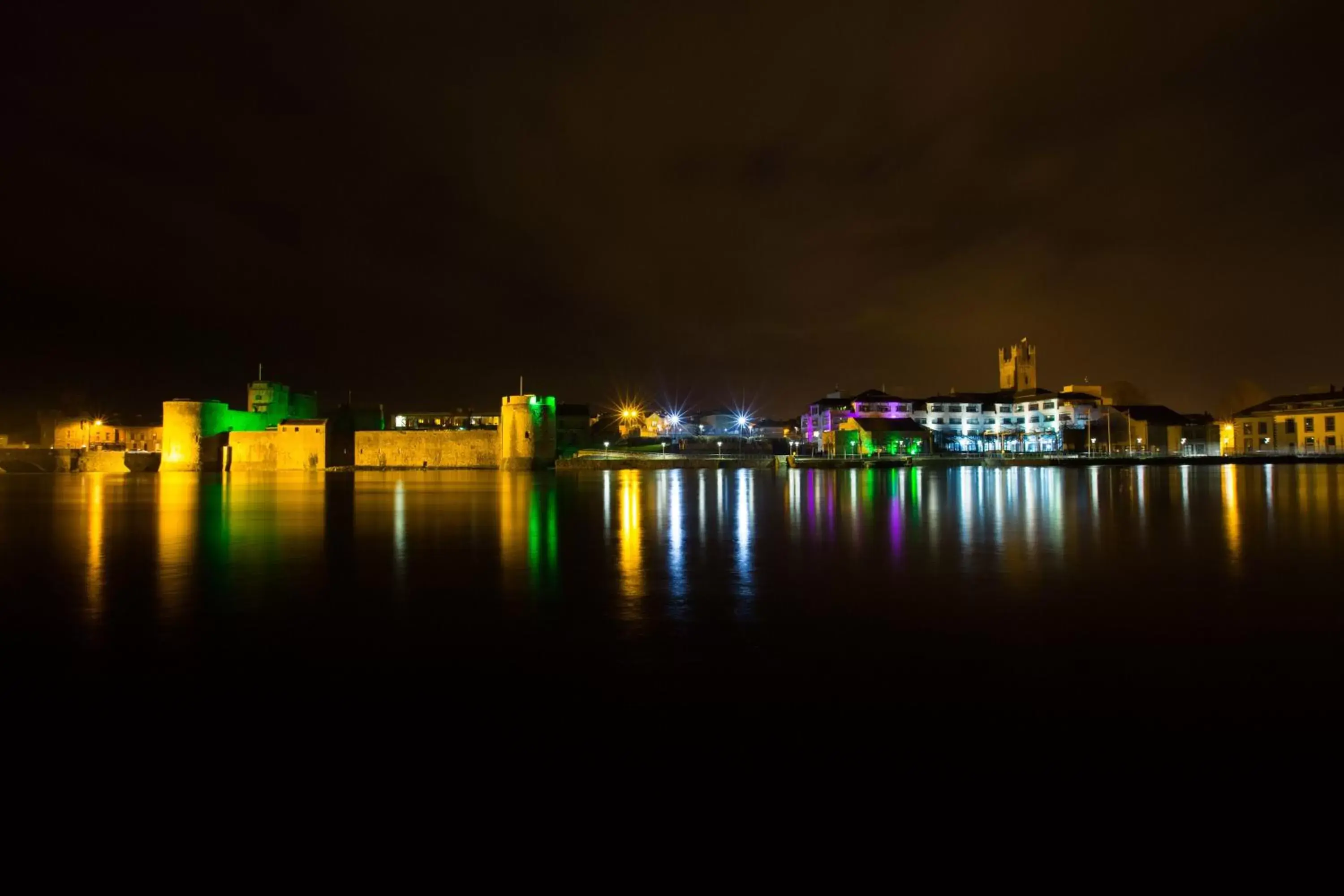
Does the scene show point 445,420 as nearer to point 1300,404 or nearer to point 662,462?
point 662,462

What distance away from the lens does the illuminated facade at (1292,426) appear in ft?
165

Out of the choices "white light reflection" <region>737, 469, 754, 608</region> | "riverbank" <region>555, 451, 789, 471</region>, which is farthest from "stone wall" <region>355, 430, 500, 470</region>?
"white light reflection" <region>737, 469, 754, 608</region>

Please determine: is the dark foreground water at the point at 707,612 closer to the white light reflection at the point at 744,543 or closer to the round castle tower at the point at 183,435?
the white light reflection at the point at 744,543

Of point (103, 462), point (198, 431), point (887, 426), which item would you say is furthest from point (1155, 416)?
point (103, 462)

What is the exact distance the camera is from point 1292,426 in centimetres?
5256

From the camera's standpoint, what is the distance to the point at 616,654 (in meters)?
5.00

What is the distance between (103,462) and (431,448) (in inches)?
863

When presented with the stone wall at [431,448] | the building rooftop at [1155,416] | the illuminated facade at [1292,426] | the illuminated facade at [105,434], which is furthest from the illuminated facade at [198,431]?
the illuminated facade at [1292,426]

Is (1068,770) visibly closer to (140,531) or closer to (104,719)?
(104,719)

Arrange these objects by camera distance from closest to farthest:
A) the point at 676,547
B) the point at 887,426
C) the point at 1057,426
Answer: the point at 676,547 < the point at 887,426 < the point at 1057,426

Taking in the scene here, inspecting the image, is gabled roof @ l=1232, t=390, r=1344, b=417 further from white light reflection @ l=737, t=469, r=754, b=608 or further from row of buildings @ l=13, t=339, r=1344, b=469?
white light reflection @ l=737, t=469, r=754, b=608

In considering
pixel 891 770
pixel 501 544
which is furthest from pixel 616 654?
pixel 501 544

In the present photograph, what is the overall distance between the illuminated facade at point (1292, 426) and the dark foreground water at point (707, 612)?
4670 cm

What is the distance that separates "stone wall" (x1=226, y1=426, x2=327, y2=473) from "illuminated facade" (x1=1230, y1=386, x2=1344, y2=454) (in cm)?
6189
